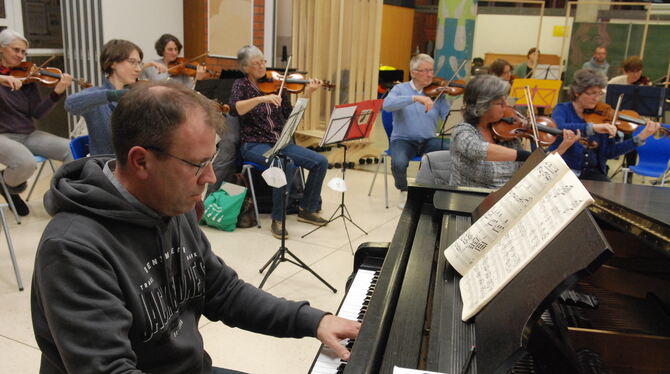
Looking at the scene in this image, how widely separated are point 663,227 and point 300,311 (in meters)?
0.89

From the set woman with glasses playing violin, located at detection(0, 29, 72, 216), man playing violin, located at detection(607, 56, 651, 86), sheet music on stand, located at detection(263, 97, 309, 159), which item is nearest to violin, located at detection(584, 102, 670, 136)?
man playing violin, located at detection(607, 56, 651, 86)

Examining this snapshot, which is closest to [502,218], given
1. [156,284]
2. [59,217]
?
[156,284]

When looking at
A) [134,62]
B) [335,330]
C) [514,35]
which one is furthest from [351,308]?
[514,35]

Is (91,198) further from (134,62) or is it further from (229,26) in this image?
(229,26)

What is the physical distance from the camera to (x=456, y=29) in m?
8.77

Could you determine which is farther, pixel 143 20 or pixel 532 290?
pixel 143 20

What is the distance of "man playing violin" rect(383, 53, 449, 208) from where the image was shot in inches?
195

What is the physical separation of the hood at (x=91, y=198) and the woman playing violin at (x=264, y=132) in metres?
3.10

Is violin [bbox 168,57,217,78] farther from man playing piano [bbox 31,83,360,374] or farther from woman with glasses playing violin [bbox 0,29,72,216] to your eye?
man playing piano [bbox 31,83,360,374]

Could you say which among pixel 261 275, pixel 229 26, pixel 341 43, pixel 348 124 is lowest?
pixel 261 275

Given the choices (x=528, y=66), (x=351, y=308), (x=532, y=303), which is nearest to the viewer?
(x=532, y=303)

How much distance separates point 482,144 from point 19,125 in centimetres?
352

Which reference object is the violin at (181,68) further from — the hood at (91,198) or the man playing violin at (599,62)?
the man playing violin at (599,62)

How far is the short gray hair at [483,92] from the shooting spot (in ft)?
10.0
